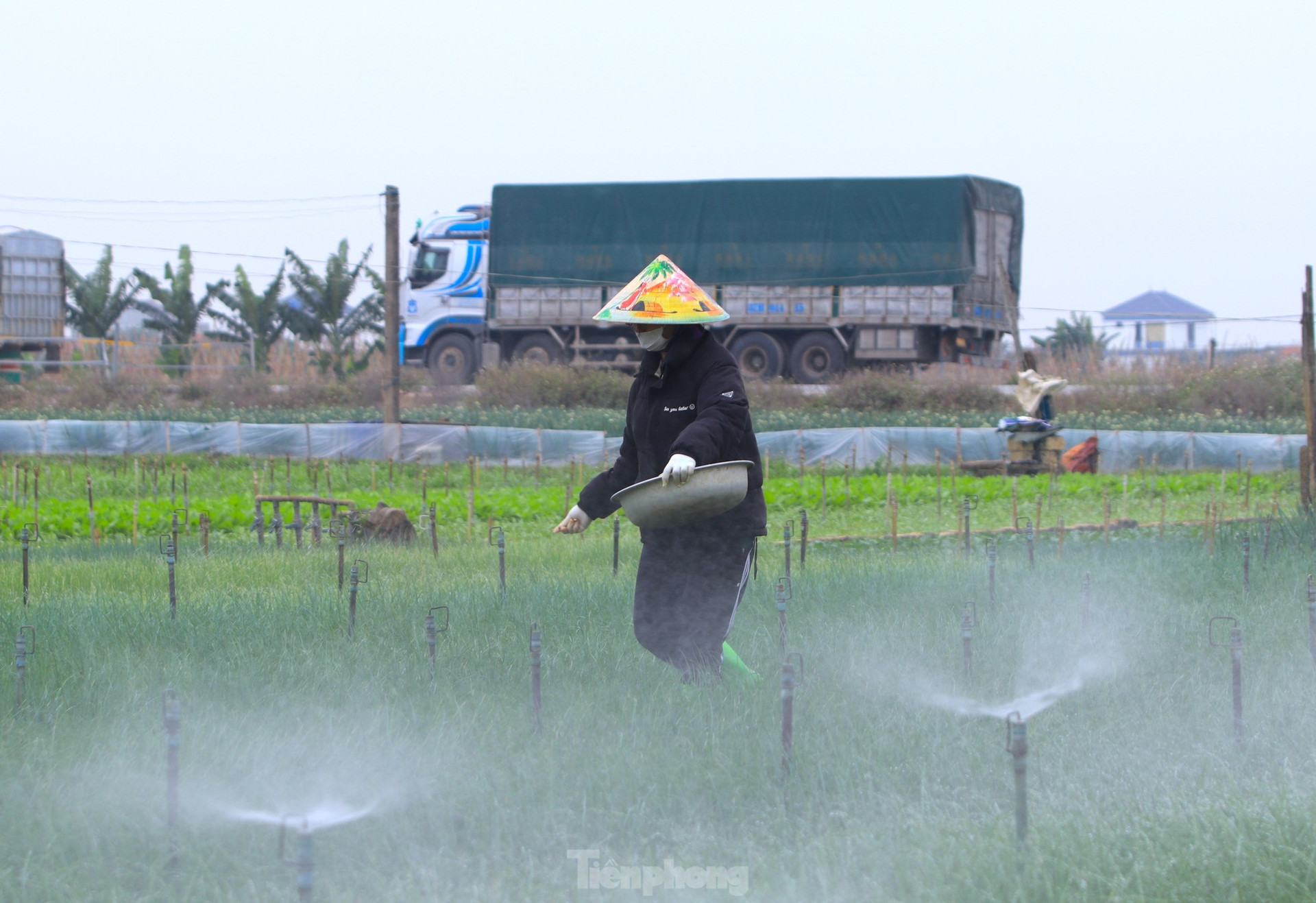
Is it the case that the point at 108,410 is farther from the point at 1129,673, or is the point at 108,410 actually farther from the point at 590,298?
the point at 1129,673

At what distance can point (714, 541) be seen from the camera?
4758mm

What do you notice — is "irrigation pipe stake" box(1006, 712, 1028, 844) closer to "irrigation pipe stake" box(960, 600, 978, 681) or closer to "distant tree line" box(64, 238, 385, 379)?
"irrigation pipe stake" box(960, 600, 978, 681)

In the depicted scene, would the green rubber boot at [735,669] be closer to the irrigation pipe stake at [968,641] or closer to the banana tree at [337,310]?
the irrigation pipe stake at [968,641]

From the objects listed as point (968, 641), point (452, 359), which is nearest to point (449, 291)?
point (452, 359)

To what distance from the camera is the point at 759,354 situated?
24.8m

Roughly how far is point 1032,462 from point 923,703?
1126 centimetres

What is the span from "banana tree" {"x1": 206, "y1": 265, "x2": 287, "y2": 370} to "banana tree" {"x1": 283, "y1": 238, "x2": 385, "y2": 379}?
362 mm

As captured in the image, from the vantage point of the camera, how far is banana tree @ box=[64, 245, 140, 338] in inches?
1345

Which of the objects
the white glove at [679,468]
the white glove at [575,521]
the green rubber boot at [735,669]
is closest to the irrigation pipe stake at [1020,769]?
the white glove at [679,468]

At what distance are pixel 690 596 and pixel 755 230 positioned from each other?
2037cm

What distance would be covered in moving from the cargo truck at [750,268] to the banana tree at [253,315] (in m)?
8.38

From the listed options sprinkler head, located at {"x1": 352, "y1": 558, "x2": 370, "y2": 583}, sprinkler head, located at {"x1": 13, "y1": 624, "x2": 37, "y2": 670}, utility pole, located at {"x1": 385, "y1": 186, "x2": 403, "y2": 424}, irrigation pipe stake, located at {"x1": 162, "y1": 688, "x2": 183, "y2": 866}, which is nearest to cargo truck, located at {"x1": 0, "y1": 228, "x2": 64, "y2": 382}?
utility pole, located at {"x1": 385, "y1": 186, "x2": 403, "y2": 424}

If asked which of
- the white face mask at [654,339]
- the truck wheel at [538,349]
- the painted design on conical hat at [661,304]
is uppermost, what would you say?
the truck wheel at [538,349]

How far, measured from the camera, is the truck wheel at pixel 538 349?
83.2 ft
